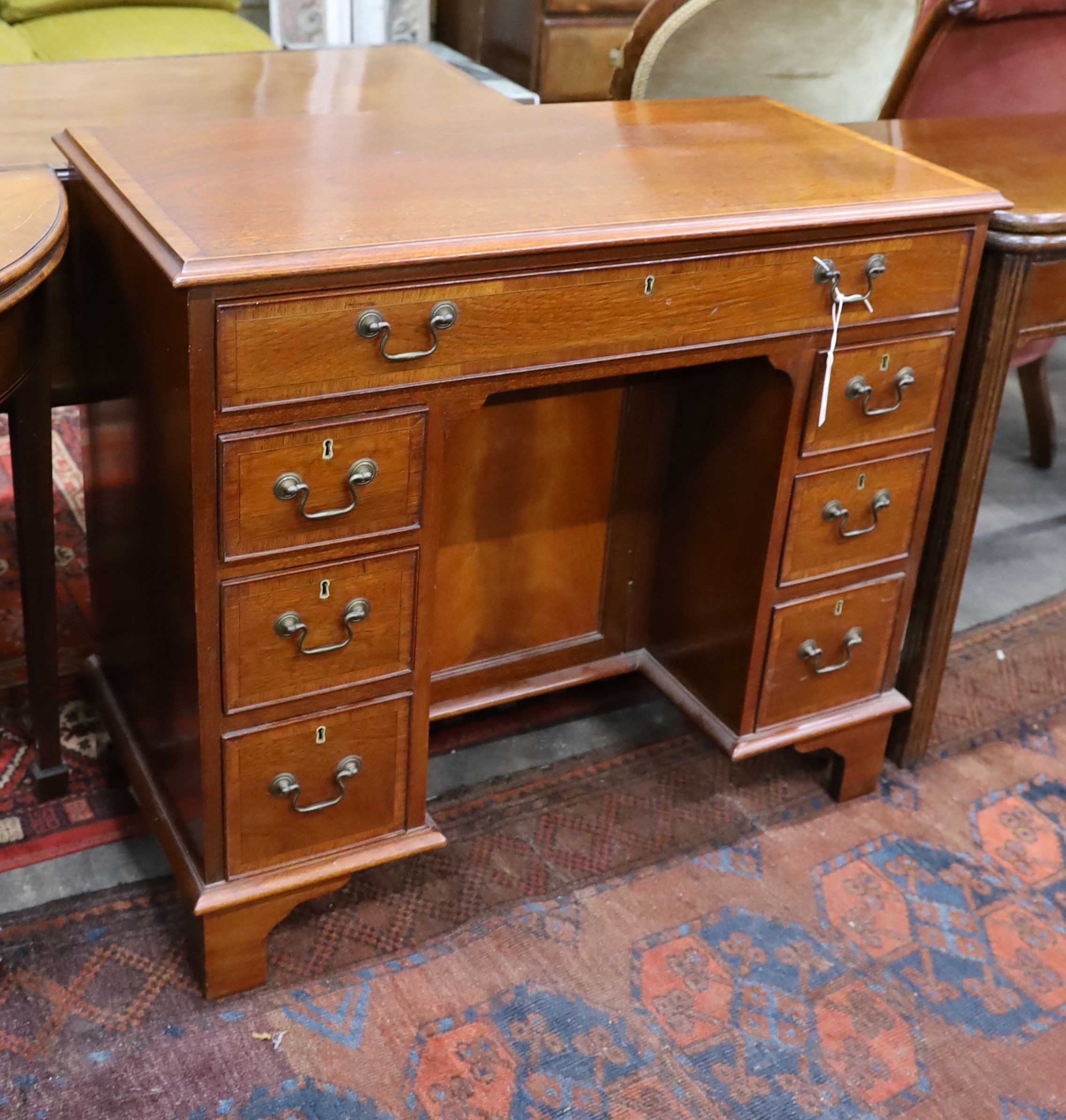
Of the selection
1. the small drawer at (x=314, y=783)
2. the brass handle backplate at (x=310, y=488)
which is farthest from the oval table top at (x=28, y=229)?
the small drawer at (x=314, y=783)

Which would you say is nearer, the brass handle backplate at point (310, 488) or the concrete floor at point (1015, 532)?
the brass handle backplate at point (310, 488)

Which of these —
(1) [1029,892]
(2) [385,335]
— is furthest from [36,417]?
(1) [1029,892]

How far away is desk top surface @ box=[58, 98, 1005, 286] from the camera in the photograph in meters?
1.28

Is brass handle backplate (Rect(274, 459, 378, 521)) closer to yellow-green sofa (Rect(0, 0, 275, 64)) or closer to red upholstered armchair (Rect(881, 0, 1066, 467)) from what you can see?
red upholstered armchair (Rect(881, 0, 1066, 467))

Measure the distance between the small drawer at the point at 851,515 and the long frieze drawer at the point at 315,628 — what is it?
1.83 ft

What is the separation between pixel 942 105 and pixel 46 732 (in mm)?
2082

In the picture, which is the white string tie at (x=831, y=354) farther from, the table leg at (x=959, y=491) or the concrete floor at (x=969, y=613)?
the concrete floor at (x=969, y=613)

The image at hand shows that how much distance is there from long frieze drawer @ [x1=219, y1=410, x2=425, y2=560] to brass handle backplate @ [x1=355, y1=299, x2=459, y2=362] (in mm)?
67

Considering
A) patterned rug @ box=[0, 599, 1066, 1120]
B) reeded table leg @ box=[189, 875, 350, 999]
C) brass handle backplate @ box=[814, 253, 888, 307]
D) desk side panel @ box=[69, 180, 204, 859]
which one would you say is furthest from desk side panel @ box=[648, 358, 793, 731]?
desk side panel @ box=[69, 180, 204, 859]

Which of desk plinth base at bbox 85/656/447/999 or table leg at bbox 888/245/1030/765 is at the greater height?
table leg at bbox 888/245/1030/765

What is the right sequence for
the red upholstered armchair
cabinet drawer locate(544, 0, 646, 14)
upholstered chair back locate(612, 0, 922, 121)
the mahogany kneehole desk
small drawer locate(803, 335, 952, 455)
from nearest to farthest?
the mahogany kneehole desk, small drawer locate(803, 335, 952, 455), upholstered chair back locate(612, 0, 922, 121), the red upholstered armchair, cabinet drawer locate(544, 0, 646, 14)

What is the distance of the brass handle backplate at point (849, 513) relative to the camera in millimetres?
1752

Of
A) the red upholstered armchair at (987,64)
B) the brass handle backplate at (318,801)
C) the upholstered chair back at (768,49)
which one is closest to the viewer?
the brass handle backplate at (318,801)

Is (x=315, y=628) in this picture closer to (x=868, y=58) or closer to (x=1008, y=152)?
→ (x=1008, y=152)
